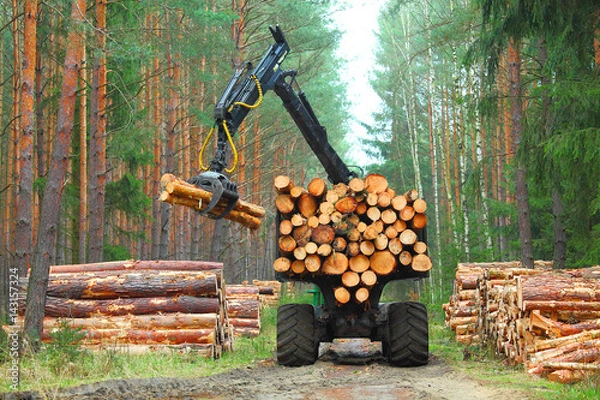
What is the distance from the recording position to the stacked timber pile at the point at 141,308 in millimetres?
12023

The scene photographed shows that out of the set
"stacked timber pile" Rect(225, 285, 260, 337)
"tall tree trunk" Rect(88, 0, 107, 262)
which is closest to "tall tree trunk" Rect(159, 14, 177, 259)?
"tall tree trunk" Rect(88, 0, 107, 262)

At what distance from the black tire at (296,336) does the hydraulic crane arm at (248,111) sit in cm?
252

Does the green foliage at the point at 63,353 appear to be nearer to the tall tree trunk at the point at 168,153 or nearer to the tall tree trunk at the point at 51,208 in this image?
the tall tree trunk at the point at 51,208

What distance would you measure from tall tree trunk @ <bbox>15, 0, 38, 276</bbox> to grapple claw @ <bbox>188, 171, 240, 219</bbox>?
479 cm

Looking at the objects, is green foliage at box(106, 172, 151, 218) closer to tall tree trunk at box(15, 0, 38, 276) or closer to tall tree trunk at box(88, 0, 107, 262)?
tall tree trunk at box(88, 0, 107, 262)

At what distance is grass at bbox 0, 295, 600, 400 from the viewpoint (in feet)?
24.9

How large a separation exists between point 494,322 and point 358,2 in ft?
62.5

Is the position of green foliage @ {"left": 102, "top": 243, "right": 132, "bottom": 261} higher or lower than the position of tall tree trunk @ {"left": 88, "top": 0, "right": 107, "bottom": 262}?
lower

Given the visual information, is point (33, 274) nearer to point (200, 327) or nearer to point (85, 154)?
point (200, 327)

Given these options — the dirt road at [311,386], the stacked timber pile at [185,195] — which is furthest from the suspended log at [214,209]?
the dirt road at [311,386]

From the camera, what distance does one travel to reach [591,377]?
7.61 m

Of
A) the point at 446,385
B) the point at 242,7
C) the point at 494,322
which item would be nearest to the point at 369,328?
the point at 494,322

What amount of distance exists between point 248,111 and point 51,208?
3108mm

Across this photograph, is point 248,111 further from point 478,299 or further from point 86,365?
point 478,299
